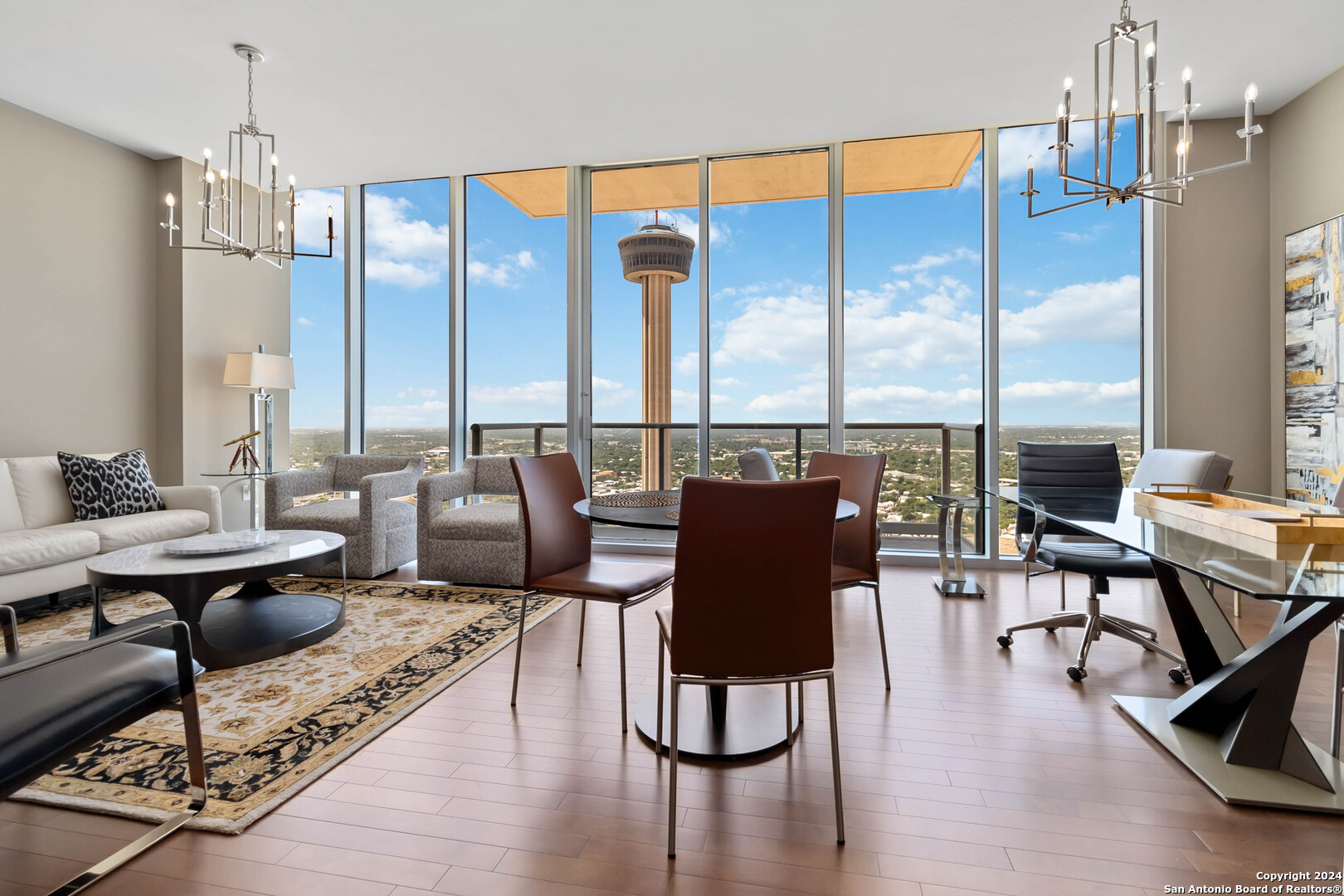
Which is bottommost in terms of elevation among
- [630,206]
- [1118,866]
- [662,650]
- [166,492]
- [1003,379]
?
[1118,866]

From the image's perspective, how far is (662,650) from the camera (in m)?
1.82

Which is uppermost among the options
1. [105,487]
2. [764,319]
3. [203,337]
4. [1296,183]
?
[1296,183]

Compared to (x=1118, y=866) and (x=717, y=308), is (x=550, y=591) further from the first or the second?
(x=717, y=308)

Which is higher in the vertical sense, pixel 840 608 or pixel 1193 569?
pixel 1193 569

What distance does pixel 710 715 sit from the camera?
2176mm

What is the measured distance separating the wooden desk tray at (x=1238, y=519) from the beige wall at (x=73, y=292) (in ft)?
19.8

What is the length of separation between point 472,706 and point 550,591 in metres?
0.52

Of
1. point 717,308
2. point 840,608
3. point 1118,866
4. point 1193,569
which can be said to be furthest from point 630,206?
point 1118,866

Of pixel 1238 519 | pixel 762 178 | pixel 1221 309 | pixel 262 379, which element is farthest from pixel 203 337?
pixel 1221 309

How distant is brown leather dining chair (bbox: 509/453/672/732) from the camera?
7.39 ft

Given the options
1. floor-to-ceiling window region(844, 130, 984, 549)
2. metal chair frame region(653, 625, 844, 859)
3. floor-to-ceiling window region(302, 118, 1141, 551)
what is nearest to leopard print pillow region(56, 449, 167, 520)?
floor-to-ceiling window region(302, 118, 1141, 551)

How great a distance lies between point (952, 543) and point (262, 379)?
503 cm

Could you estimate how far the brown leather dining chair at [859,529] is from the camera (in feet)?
8.12

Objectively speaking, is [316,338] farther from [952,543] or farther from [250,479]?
[952,543]
